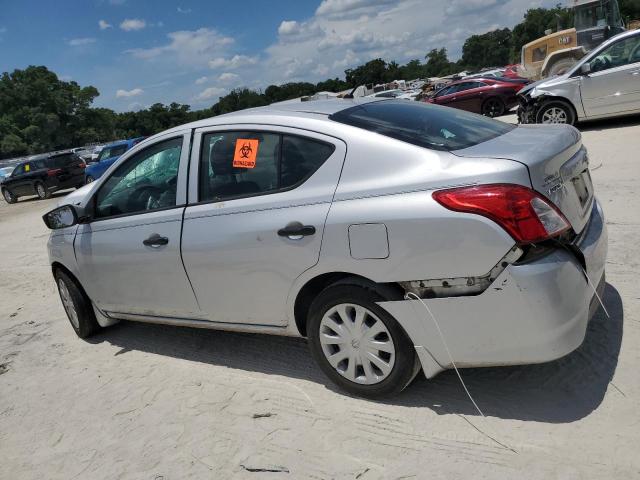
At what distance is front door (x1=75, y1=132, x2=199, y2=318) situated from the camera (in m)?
3.86

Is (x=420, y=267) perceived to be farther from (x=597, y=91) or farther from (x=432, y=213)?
(x=597, y=91)

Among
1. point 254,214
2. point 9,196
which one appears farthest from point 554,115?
point 9,196

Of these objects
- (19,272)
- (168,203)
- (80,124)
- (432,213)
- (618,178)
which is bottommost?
(618,178)

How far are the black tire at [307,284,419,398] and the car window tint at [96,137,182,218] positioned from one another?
138 cm

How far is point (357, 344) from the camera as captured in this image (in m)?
3.14

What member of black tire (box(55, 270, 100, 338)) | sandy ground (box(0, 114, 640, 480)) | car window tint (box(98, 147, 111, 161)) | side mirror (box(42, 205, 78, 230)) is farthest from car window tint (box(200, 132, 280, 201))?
car window tint (box(98, 147, 111, 161))

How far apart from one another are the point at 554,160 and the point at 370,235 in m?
1.01

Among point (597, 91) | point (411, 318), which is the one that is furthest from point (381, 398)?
point (597, 91)

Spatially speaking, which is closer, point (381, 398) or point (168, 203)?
point (381, 398)

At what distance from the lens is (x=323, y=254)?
3064 millimetres

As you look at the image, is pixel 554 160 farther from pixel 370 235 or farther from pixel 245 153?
pixel 245 153

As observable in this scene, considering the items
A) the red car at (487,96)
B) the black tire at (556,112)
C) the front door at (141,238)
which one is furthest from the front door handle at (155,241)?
the red car at (487,96)

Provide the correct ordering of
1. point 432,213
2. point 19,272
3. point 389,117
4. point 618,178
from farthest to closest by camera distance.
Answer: point 19,272, point 618,178, point 389,117, point 432,213

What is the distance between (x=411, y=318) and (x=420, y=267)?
11.3 inches
